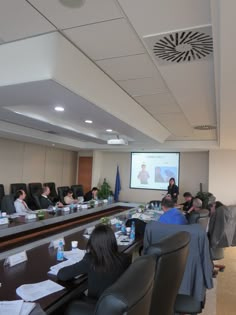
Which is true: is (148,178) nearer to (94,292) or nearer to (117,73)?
(117,73)

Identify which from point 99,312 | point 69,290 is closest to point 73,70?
point 69,290

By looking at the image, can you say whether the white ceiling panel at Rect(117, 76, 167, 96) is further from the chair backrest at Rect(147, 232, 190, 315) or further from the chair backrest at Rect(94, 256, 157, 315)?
the chair backrest at Rect(94, 256, 157, 315)

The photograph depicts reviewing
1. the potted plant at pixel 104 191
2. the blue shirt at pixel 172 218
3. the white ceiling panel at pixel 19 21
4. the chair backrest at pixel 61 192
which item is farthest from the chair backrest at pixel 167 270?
the potted plant at pixel 104 191

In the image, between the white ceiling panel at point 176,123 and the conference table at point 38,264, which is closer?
the conference table at point 38,264

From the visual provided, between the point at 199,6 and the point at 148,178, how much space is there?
793 centimetres

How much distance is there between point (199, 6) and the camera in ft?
6.06

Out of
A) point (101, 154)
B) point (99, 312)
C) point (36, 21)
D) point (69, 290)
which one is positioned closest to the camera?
point (99, 312)

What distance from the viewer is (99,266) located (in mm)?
1700

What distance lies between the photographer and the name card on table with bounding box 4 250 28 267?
1.97 m

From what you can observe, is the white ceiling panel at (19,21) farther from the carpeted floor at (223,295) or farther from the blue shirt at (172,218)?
the carpeted floor at (223,295)

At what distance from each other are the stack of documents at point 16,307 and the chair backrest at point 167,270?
63 cm

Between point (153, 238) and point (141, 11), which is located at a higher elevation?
point (141, 11)

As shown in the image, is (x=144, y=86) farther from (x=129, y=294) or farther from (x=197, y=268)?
(x=129, y=294)

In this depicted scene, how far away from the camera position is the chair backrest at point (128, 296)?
77 cm
